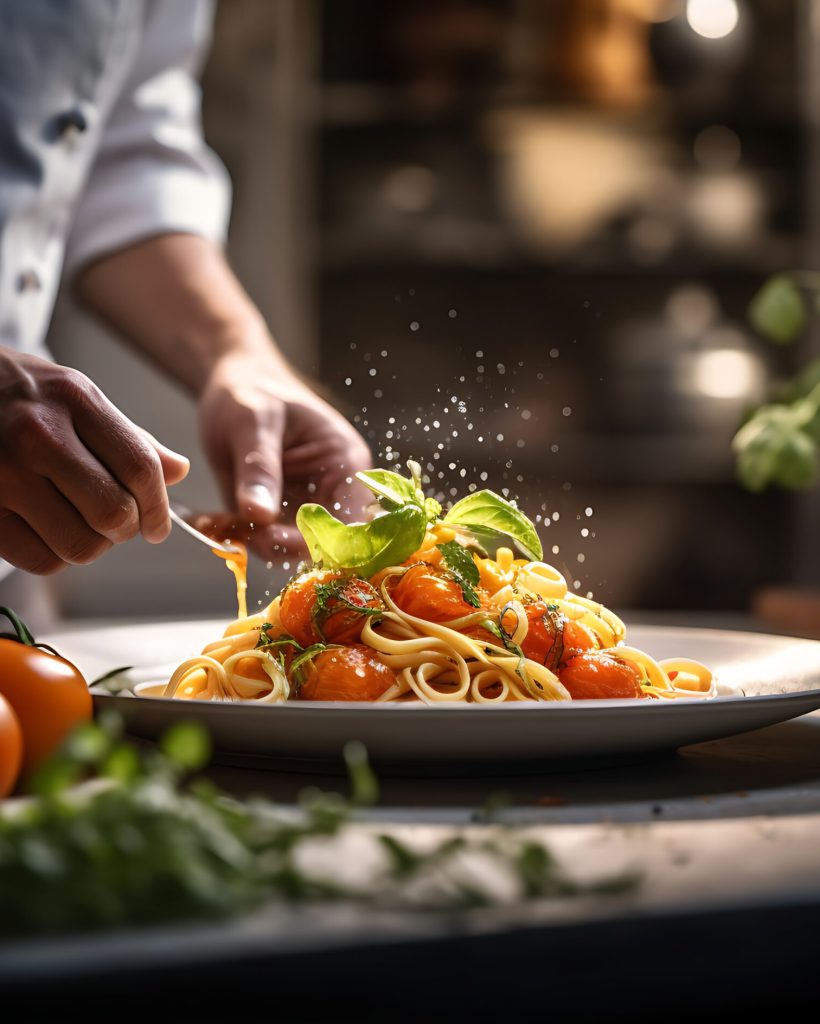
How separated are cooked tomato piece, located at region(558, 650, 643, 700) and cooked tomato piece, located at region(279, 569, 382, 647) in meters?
0.18

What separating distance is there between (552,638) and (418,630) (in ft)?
0.40

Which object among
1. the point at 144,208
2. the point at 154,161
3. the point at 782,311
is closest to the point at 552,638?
the point at 782,311

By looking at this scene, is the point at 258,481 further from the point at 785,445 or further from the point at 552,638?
the point at 785,445

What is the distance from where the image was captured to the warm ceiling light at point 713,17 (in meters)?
4.06

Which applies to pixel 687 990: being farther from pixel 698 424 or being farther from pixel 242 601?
pixel 698 424

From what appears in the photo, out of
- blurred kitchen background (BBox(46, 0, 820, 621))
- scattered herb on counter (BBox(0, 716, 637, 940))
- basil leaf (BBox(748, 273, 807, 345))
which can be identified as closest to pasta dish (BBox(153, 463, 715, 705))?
scattered herb on counter (BBox(0, 716, 637, 940))

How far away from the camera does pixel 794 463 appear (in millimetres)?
1936

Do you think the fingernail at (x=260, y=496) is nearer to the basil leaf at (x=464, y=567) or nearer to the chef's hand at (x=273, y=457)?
the chef's hand at (x=273, y=457)

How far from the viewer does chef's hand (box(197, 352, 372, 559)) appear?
141cm

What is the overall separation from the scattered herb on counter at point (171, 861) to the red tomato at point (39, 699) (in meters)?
0.31

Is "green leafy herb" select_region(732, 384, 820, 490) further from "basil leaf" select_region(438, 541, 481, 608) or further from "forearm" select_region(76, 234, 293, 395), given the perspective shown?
"basil leaf" select_region(438, 541, 481, 608)

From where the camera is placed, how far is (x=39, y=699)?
2.85 ft

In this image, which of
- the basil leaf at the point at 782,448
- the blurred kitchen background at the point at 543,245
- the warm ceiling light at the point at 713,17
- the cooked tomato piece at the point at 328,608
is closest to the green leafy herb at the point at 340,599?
the cooked tomato piece at the point at 328,608

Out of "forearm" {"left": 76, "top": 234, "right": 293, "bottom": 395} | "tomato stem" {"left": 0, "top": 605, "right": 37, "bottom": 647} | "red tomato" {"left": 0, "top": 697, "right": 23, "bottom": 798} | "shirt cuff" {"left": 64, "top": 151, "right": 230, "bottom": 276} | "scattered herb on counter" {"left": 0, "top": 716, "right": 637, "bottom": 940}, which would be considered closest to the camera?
"scattered herb on counter" {"left": 0, "top": 716, "right": 637, "bottom": 940}
